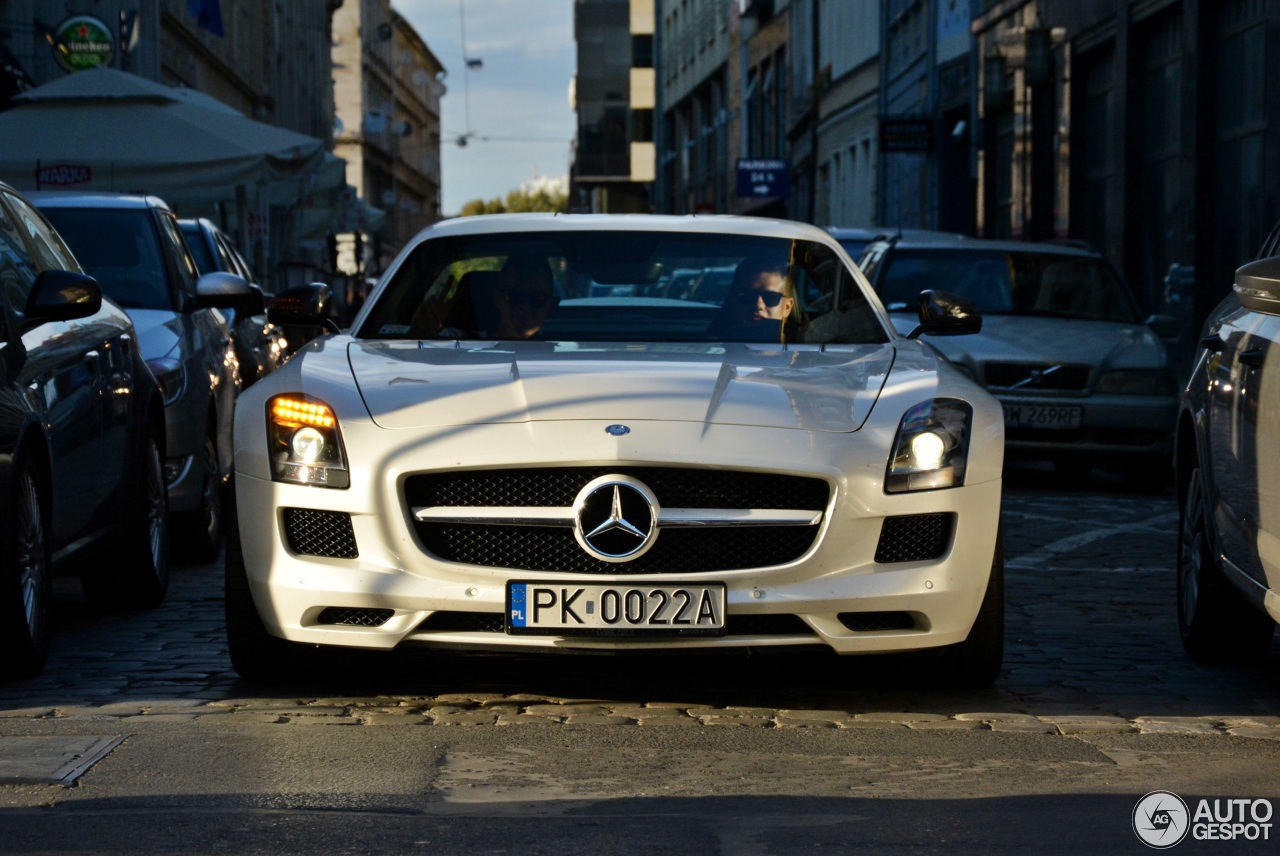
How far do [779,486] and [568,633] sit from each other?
0.67m

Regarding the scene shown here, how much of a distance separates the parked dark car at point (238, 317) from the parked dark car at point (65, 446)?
126 inches

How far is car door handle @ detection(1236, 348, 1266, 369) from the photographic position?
6.05 metres

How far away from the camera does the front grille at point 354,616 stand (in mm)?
5762

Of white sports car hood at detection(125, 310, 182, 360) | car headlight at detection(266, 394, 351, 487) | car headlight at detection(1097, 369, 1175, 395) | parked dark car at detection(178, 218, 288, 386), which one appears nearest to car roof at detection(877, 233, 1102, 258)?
car headlight at detection(1097, 369, 1175, 395)

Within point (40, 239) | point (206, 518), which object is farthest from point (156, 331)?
point (40, 239)

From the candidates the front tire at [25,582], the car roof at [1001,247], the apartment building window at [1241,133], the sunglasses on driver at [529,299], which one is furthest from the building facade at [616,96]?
the front tire at [25,582]

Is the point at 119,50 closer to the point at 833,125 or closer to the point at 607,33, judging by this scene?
the point at 833,125

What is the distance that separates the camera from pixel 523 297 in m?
7.27

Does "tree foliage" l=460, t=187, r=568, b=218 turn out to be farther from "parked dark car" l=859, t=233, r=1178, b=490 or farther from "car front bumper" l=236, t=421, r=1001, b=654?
"car front bumper" l=236, t=421, r=1001, b=654

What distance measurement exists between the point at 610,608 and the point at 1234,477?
1912 millimetres

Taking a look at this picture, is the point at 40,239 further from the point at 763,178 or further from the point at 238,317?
the point at 763,178

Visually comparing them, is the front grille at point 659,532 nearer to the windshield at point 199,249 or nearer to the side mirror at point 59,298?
the side mirror at point 59,298

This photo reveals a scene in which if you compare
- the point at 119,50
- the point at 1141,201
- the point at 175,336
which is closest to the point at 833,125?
the point at 119,50

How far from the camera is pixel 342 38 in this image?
348 ft
